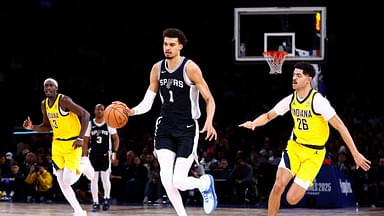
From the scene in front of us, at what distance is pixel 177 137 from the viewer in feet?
29.2

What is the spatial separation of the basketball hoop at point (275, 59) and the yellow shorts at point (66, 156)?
243 inches

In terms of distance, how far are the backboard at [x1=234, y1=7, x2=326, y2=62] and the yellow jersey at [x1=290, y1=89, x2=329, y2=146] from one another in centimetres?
749

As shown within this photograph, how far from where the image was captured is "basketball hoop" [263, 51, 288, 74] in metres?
16.8

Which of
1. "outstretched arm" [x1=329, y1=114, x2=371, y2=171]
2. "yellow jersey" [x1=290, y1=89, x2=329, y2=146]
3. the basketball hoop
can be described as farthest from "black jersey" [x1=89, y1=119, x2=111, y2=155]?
"outstretched arm" [x1=329, y1=114, x2=371, y2=171]

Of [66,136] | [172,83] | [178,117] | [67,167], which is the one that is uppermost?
[172,83]

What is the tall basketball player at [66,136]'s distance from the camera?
1173 centimetres

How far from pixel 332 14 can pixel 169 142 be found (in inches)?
673

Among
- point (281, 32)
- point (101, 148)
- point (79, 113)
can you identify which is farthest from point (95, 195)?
point (281, 32)

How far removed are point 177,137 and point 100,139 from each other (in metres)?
6.82

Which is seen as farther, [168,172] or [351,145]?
[351,145]

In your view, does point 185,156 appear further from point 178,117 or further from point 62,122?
point 62,122

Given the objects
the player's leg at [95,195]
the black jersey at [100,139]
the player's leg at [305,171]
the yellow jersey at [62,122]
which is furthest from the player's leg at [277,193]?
the black jersey at [100,139]

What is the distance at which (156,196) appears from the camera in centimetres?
1838

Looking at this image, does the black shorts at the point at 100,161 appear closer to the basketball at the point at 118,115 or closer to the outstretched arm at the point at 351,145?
the basketball at the point at 118,115
